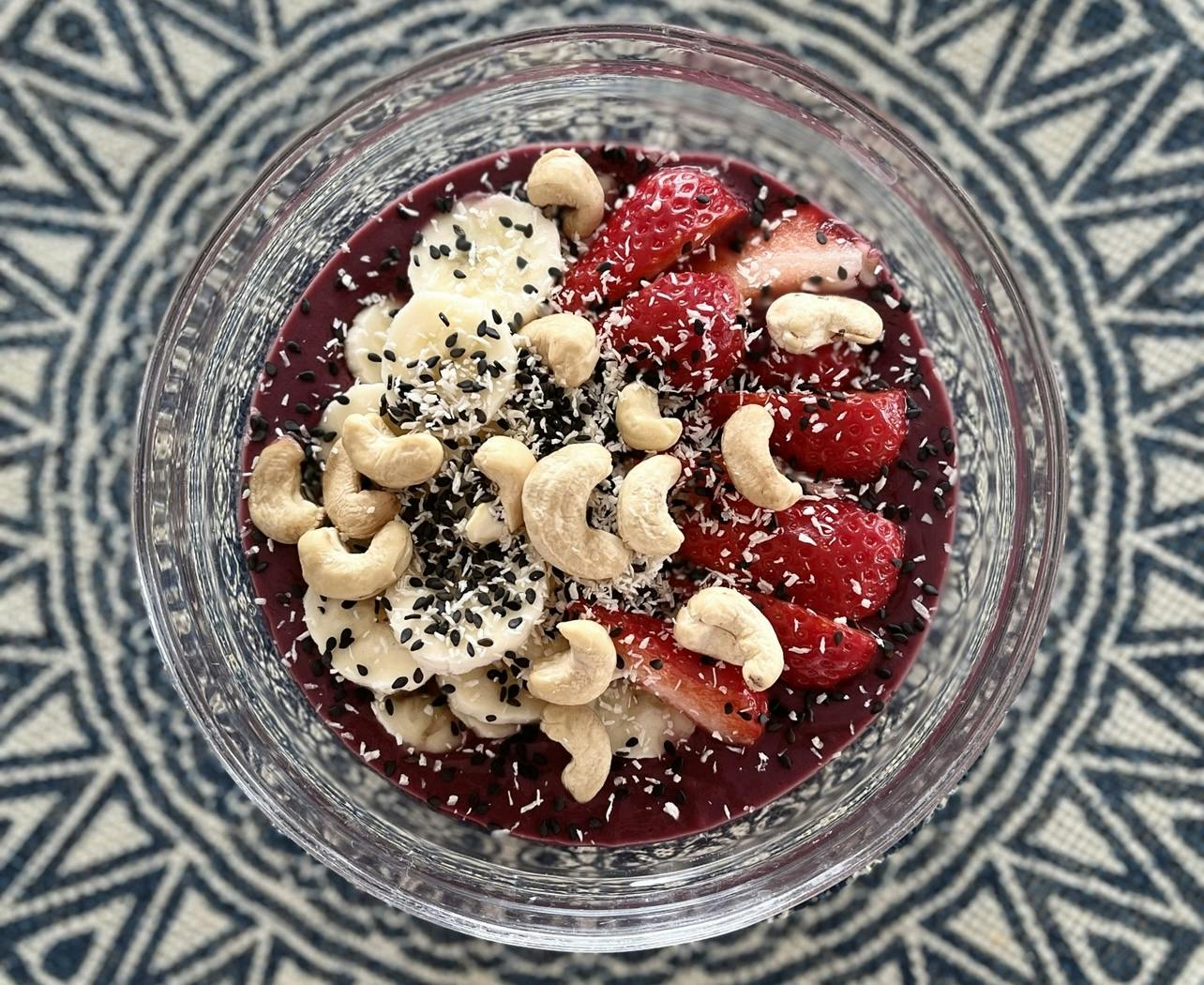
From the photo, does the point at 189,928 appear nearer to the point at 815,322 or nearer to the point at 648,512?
the point at 648,512

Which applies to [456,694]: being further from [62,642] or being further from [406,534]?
[62,642]

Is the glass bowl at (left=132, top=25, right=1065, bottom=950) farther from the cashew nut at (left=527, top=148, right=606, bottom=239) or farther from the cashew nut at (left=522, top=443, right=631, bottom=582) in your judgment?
the cashew nut at (left=522, top=443, right=631, bottom=582)

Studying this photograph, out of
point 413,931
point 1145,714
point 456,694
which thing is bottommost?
point 413,931

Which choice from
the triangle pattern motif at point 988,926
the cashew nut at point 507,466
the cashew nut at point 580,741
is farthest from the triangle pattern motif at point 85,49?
the triangle pattern motif at point 988,926

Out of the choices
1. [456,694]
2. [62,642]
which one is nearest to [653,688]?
[456,694]

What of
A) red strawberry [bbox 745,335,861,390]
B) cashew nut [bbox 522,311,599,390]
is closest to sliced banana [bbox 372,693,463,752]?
cashew nut [bbox 522,311,599,390]

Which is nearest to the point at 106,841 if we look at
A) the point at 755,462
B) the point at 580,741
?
the point at 580,741
